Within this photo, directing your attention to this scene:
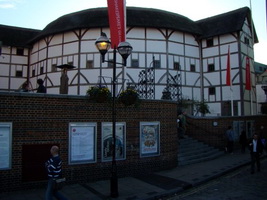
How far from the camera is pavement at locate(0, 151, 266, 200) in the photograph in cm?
851

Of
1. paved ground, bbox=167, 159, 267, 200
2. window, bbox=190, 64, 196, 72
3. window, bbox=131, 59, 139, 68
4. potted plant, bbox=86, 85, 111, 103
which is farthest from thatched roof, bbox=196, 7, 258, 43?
potted plant, bbox=86, 85, 111, 103

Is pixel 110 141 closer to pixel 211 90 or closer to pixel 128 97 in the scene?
pixel 128 97

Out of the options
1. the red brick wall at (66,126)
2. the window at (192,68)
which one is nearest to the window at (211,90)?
the window at (192,68)

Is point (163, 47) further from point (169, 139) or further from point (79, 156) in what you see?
point (79, 156)

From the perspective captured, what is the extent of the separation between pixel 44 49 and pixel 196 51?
52.5ft

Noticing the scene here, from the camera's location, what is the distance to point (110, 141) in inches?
429

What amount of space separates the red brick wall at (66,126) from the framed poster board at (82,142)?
16 centimetres

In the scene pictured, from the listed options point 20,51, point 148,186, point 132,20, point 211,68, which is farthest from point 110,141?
point 20,51

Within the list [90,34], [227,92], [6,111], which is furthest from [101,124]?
[227,92]

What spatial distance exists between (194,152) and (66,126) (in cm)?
830

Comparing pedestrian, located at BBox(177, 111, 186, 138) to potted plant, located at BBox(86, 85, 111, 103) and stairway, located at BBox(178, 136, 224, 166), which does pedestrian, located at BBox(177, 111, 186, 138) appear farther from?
potted plant, located at BBox(86, 85, 111, 103)

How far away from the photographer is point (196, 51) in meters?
29.1

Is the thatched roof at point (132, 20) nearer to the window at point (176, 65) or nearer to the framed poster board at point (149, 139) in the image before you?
the window at point (176, 65)

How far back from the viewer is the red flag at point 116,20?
1284 centimetres
